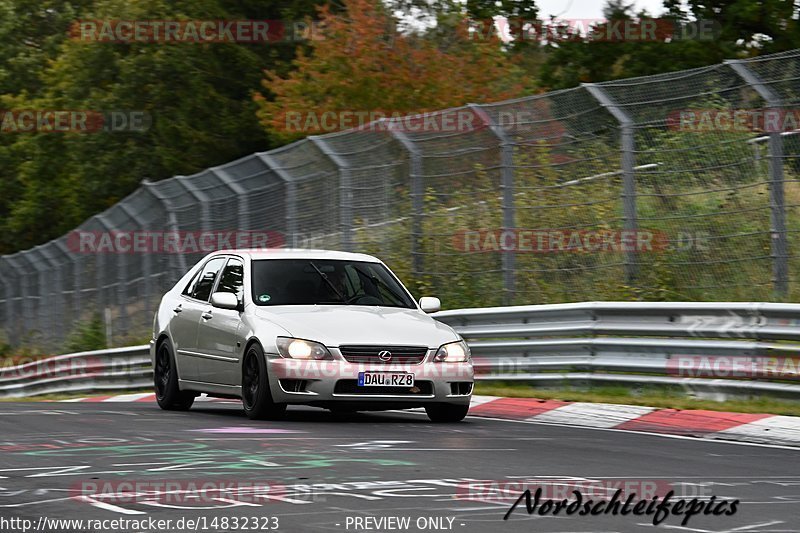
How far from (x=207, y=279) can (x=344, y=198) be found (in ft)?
18.8

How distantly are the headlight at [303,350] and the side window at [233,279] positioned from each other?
1.31 meters

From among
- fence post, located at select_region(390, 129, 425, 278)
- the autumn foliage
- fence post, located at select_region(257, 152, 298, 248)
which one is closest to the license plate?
fence post, located at select_region(390, 129, 425, 278)

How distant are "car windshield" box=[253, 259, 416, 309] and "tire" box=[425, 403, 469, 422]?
48.2 inches

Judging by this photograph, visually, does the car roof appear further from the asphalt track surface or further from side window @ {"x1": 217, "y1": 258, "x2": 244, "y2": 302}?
the asphalt track surface

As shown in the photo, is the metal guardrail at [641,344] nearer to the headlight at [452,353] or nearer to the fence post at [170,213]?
the headlight at [452,353]

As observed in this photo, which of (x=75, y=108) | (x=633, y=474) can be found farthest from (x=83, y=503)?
(x=75, y=108)

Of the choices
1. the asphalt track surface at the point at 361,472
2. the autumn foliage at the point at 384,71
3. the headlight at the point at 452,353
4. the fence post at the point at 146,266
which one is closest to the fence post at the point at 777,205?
the asphalt track surface at the point at 361,472

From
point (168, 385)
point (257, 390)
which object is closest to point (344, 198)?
point (168, 385)

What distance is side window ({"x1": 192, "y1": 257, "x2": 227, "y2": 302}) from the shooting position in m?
14.3

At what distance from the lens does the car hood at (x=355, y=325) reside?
12.2 metres

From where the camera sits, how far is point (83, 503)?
23.8ft

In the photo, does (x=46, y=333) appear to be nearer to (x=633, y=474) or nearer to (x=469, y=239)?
(x=469, y=239)

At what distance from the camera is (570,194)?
16.0 metres

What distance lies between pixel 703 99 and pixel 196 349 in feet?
17.5
